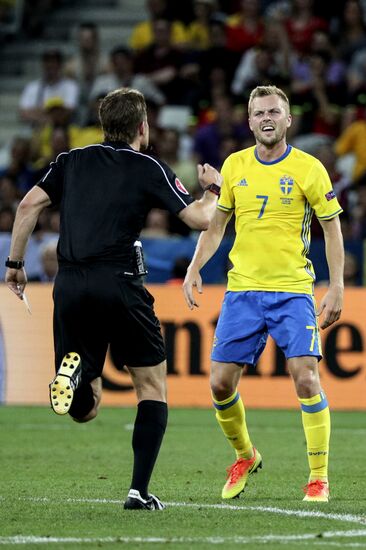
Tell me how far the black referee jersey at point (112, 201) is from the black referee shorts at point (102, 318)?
10cm

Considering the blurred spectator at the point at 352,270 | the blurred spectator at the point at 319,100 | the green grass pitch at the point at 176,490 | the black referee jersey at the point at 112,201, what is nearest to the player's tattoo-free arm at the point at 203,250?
the black referee jersey at the point at 112,201

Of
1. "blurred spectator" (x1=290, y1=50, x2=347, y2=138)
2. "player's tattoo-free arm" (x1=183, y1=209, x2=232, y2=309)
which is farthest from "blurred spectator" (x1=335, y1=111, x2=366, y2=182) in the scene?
"player's tattoo-free arm" (x1=183, y1=209, x2=232, y2=309)

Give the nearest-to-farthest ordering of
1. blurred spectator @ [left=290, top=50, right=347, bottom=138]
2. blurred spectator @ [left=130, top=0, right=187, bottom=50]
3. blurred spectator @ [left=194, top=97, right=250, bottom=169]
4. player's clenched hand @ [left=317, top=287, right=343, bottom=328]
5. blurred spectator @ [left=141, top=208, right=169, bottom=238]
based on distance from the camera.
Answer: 1. player's clenched hand @ [left=317, top=287, right=343, bottom=328]
2. blurred spectator @ [left=141, top=208, right=169, bottom=238]
3. blurred spectator @ [left=194, top=97, right=250, bottom=169]
4. blurred spectator @ [left=290, top=50, right=347, bottom=138]
5. blurred spectator @ [left=130, top=0, right=187, bottom=50]

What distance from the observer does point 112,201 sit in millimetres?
6848

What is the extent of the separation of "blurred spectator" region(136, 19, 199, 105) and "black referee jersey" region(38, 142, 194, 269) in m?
12.9

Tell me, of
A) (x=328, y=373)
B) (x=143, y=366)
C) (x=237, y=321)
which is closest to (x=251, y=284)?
(x=237, y=321)

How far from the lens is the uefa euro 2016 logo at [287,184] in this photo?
7.68m

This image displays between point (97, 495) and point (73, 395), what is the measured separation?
3.90 ft

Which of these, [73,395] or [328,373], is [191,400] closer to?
[328,373]

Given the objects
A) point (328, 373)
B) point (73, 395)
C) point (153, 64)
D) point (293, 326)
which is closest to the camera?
point (73, 395)

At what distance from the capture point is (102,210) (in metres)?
6.85

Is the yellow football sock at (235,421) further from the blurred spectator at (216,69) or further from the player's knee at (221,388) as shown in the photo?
the blurred spectator at (216,69)

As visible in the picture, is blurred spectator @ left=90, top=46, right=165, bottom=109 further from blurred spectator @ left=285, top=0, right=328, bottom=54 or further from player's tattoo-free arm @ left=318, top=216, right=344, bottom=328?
player's tattoo-free arm @ left=318, top=216, right=344, bottom=328

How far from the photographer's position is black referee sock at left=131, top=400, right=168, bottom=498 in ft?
22.6
